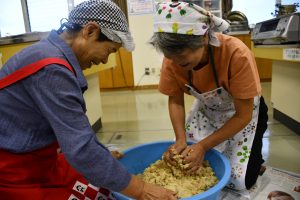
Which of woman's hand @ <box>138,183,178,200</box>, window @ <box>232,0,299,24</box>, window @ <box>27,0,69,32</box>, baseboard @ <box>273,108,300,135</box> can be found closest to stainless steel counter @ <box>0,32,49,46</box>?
woman's hand @ <box>138,183,178,200</box>

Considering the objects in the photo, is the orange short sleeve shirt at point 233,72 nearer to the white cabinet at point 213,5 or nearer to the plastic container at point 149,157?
the plastic container at point 149,157

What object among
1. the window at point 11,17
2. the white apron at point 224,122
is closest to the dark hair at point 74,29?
the white apron at point 224,122

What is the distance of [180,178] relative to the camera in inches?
40.9

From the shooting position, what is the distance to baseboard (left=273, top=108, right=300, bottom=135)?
189 cm

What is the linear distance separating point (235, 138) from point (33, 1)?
13.6ft

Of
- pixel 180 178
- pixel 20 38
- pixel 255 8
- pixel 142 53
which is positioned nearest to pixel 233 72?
pixel 180 178

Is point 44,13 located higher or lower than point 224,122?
higher

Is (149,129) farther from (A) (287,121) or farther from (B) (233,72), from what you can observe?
(B) (233,72)

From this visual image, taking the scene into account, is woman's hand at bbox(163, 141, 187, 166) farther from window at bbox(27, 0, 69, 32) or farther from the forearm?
window at bbox(27, 0, 69, 32)

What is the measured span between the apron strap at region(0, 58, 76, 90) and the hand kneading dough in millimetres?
547

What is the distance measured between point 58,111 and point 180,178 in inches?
23.2

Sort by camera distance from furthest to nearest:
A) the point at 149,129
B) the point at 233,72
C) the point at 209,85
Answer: the point at 149,129, the point at 209,85, the point at 233,72

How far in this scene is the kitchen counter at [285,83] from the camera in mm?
1696

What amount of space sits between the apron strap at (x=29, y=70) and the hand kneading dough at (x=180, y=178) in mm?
547
